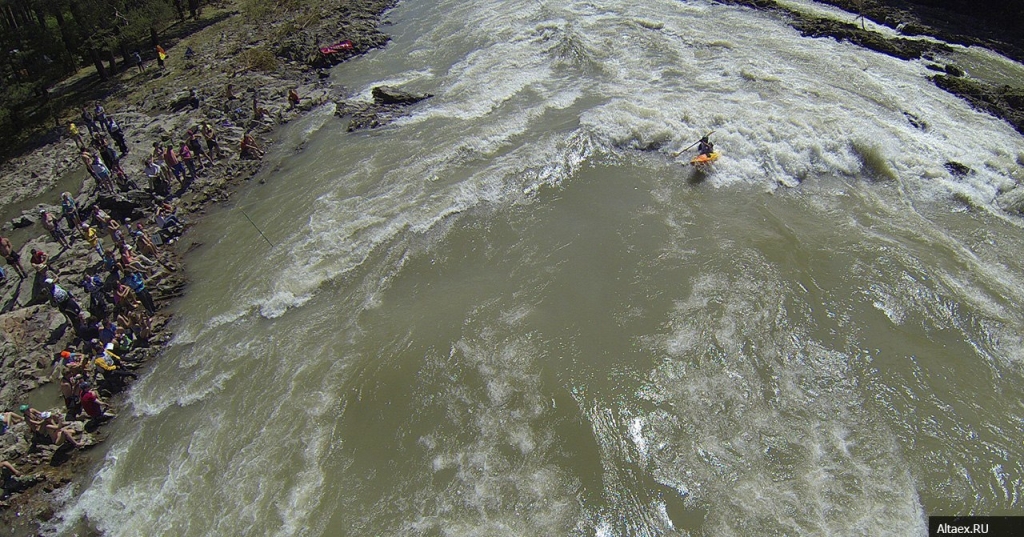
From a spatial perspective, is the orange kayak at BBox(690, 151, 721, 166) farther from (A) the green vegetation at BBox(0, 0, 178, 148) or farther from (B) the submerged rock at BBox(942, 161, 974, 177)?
(A) the green vegetation at BBox(0, 0, 178, 148)

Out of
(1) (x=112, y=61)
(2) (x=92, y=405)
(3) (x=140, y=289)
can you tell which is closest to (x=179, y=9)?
(1) (x=112, y=61)

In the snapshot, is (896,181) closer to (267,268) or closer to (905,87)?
(905,87)

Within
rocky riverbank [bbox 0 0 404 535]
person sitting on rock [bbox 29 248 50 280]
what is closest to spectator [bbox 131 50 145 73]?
rocky riverbank [bbox 0 0 404 535]

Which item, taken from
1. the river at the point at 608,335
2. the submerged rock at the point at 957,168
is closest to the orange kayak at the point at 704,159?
the river at the point at 608,335

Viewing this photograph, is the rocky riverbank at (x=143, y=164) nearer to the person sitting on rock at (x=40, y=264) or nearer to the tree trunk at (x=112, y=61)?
the person sitting on rock at (x=40, y=264)

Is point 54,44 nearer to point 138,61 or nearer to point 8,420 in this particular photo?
point 138,61
